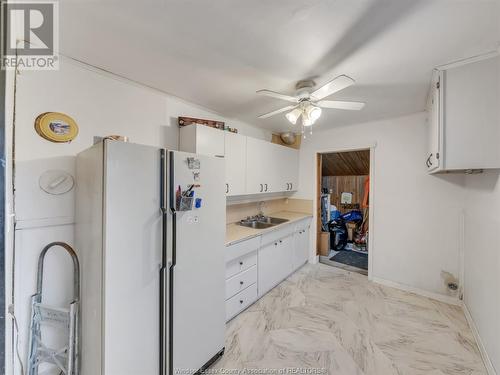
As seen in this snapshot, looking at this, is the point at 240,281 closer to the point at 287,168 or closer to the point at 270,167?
the point at 270,167

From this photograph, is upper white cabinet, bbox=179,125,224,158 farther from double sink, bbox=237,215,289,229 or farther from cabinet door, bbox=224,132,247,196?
double sink, bbox=237,215,289,229

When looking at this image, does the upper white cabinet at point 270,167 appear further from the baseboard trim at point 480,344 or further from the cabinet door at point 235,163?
the baseboard trim at point 480,344

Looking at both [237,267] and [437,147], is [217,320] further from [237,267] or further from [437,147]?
[437,147]

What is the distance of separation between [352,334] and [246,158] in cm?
223

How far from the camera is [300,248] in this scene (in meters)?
3.49

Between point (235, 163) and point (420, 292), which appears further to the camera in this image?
point (420, 292)

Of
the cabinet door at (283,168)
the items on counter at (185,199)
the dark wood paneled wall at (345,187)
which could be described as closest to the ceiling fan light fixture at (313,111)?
the items on counter at (185,199)

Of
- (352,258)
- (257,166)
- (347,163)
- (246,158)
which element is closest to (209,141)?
(246,158)

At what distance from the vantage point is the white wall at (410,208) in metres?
2.54

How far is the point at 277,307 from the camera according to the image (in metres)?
2.43

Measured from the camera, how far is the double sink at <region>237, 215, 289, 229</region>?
311 centimetres

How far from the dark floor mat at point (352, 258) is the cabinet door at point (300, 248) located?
71 centimetres

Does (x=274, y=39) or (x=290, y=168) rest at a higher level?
(x=274, y=39)

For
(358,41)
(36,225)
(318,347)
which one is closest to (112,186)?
(36,225)
